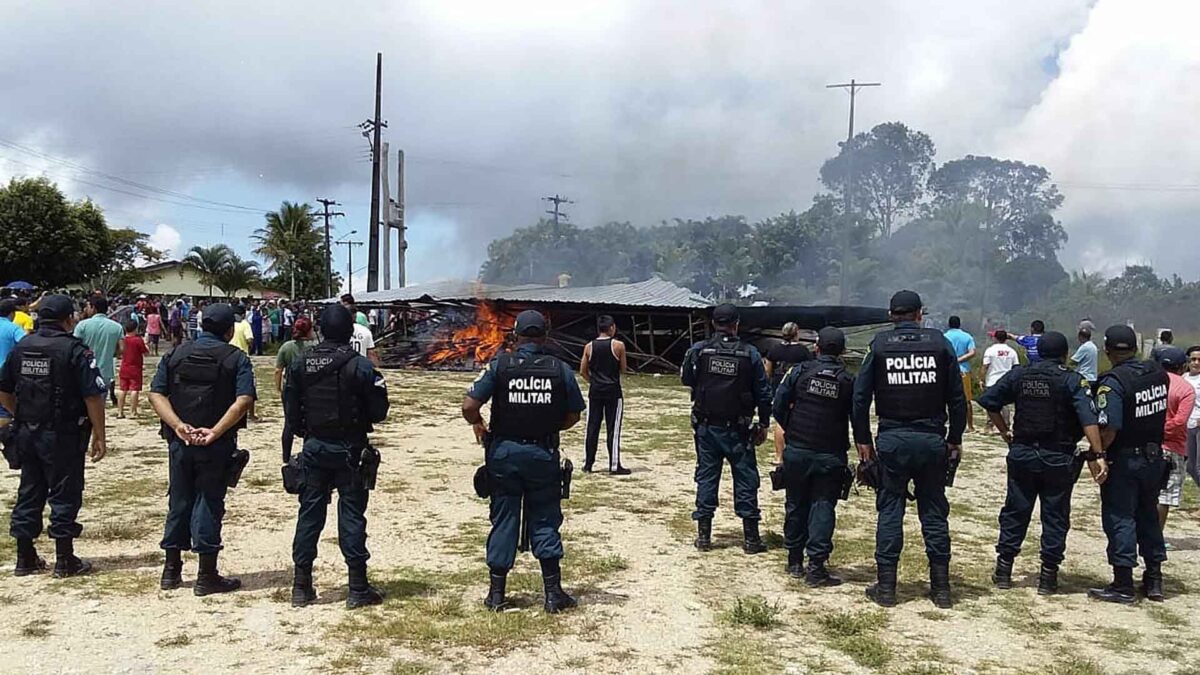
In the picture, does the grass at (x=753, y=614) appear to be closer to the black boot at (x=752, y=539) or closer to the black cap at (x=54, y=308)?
the black boot at (x=752, y=539)

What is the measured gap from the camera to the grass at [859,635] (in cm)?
483

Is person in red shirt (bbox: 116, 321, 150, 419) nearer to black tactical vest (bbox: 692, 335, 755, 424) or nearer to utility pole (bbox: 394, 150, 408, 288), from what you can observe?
black tactical vest (bbox: 692, 335, 755, 424)

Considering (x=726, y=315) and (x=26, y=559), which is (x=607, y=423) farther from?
(x=26, y=559)

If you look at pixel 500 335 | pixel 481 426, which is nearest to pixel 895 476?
pixel 481 426

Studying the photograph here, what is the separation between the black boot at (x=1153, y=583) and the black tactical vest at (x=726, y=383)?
9.02 feet

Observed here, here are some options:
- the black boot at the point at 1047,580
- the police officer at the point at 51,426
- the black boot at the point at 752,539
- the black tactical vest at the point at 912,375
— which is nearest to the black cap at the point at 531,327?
the black tactical vest at the point at 912,375

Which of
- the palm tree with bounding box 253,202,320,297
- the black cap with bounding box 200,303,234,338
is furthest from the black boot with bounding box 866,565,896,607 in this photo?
the palm tree with bounding box 253,202,320,297

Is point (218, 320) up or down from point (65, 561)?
up

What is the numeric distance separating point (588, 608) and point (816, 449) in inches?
71.4

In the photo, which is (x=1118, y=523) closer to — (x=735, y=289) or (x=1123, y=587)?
(x=1123, y=587)

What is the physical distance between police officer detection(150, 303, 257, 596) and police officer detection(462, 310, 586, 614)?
1.47 m

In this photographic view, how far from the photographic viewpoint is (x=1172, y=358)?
705 centimetres

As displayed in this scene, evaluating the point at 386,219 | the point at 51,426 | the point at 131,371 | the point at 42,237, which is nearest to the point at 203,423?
the point at 51,426

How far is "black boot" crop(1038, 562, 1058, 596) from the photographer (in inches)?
238
